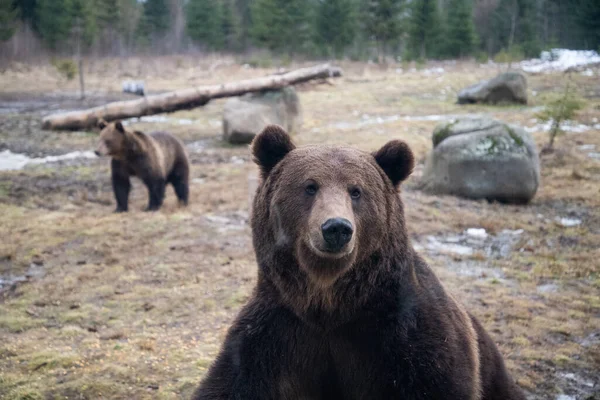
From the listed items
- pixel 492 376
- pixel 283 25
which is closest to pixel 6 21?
pixel 283 25

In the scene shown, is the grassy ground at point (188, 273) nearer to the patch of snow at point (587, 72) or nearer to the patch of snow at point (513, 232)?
the patch of snow at point (513, 232)

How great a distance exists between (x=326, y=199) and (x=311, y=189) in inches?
6.3

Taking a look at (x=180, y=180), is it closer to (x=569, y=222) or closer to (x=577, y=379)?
(x=569, y=222)

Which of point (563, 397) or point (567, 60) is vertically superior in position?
point (567, 60)

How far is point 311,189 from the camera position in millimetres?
2787

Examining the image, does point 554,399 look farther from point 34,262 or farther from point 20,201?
point 20,201

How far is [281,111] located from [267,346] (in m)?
12.9

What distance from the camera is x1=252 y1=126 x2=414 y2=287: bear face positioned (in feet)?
8.36

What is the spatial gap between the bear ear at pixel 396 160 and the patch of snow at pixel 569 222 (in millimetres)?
6090

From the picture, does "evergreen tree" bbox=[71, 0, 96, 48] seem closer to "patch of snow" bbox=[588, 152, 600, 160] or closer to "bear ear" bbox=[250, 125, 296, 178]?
"patch of snow" bbox=[588, 152, 600, 160]

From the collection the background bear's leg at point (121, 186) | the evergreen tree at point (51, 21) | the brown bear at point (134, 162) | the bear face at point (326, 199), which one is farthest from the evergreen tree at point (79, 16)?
the bear face at point (326, 199)

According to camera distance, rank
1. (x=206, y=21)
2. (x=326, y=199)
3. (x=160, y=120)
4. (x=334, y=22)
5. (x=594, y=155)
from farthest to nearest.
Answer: (x=206, y=21) < (x=334, y=22) < (x=160, y=120) < (x=594, y=155) < (x=326, y=199)

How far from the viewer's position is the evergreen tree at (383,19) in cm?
4250

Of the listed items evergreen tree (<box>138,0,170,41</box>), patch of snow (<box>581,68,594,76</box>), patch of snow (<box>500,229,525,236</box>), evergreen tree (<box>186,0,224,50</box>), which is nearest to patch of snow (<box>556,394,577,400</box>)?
patch of snow (<box>500,229,525,236</box>)
